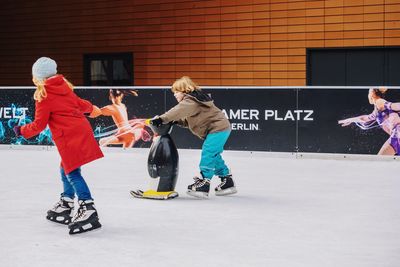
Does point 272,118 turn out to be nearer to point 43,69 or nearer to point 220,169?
point 220,169

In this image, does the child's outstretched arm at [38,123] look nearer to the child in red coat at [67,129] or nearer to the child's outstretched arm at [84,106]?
the child in red coat at [67,129]

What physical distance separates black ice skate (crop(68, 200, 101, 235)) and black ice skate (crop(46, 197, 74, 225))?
0.36 metres

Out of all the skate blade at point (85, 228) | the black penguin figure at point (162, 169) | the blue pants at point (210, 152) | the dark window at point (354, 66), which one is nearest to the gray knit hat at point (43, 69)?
the skate blade at point (85, 228)

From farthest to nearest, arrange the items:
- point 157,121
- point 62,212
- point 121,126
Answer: point 121,126 < point 157,121 < point 62,212

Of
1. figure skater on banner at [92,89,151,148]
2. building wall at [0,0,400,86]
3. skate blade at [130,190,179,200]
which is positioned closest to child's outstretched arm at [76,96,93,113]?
skate blade at [130,190,179,200]

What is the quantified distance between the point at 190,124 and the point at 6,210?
214 cm

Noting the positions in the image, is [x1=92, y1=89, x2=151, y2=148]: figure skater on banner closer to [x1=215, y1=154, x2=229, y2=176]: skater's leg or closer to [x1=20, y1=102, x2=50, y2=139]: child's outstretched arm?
[x1=215, y1=154, x2=229, y2=176]: skater's leg

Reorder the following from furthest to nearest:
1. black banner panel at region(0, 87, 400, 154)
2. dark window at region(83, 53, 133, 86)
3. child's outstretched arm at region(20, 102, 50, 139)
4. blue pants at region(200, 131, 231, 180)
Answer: dark window at region(83, 53, 133, 86), black banner panel at region(0, 87, 400, 154), blue pants at region(200, 131, 231, 180), child's outstretched arm at region(20, 102, 50, 139)

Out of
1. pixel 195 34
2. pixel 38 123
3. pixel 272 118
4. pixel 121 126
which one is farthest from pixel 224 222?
pixel 195 34

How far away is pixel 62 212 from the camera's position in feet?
20.5

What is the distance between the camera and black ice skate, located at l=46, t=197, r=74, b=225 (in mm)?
6227

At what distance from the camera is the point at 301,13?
53.1 feet

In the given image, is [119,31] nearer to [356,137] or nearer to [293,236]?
[356,137]

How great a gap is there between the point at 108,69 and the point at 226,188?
1198 centimetres
